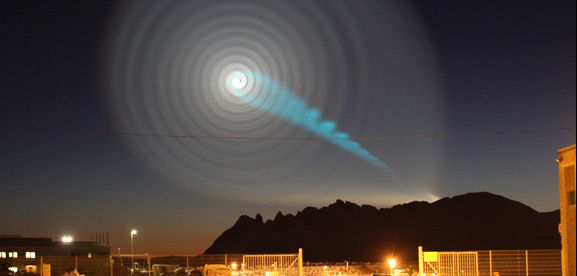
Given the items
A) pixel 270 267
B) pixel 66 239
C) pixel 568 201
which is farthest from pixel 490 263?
pixel 66 239

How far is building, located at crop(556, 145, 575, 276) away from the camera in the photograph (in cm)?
2325

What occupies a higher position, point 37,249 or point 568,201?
point 568,201

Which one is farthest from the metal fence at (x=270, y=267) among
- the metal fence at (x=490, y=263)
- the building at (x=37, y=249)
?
the building at (x=37, y=249)

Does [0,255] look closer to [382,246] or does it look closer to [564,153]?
[564,153]

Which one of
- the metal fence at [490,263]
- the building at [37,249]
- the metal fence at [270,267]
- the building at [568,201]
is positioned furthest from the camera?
the building at [37,249]

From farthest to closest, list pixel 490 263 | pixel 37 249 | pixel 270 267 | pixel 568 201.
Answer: pixel 37 249
pixel 270 267
pixel 490 263
pixel 568 201

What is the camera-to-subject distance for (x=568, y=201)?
23953mm

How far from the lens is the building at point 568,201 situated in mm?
23250

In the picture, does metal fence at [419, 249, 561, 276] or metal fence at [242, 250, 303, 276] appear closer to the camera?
metal fence at [419, 249, 561, 276]

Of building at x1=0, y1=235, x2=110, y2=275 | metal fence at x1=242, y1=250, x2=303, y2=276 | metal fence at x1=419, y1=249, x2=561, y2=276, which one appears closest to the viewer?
metal fence at x1=419, y1=249, x2=561, y2=276

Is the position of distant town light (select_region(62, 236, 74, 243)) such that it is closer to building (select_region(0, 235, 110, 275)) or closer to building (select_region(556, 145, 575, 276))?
building (select_region(0, 235, 110, 275))

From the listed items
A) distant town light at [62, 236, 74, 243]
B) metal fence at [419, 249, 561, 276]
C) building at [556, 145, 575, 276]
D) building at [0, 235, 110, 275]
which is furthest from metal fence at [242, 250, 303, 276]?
distant town light at [62, 236, 74, 243]

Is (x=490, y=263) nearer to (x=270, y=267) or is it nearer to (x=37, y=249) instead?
(x=270, y=267)

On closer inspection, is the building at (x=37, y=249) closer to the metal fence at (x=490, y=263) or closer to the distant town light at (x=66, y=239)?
the distant town light at (x=66, y=239)
